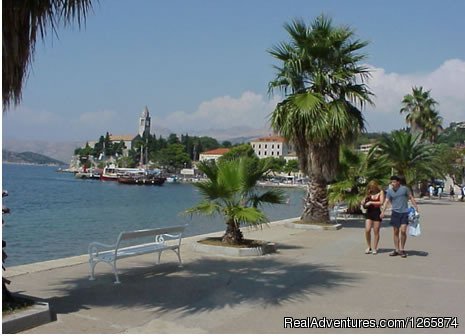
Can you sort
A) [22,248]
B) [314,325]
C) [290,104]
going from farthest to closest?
[290,104] → [22,248] → [314,325]

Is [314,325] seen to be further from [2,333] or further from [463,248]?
[463,248]

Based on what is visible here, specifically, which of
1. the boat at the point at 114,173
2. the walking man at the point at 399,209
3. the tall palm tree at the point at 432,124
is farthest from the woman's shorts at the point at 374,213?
the boat at the point at 114,173

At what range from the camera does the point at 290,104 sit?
655 inches

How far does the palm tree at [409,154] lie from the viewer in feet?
118

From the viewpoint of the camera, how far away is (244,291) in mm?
7426

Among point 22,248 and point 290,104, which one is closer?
point 22,248

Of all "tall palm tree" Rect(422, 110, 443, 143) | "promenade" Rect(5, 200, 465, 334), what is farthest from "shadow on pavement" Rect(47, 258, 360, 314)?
"tall palm tree" Rect(422, 110, 443, 143)

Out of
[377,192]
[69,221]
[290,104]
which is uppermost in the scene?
[290,104]

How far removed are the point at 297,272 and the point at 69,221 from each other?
19861mm

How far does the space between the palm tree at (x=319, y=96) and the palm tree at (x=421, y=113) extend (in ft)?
123

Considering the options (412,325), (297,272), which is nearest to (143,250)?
(297,272)

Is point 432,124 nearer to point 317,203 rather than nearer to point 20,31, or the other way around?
point 317,203

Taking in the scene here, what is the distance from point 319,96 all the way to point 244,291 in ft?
33.5

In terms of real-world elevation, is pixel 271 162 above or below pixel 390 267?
above
